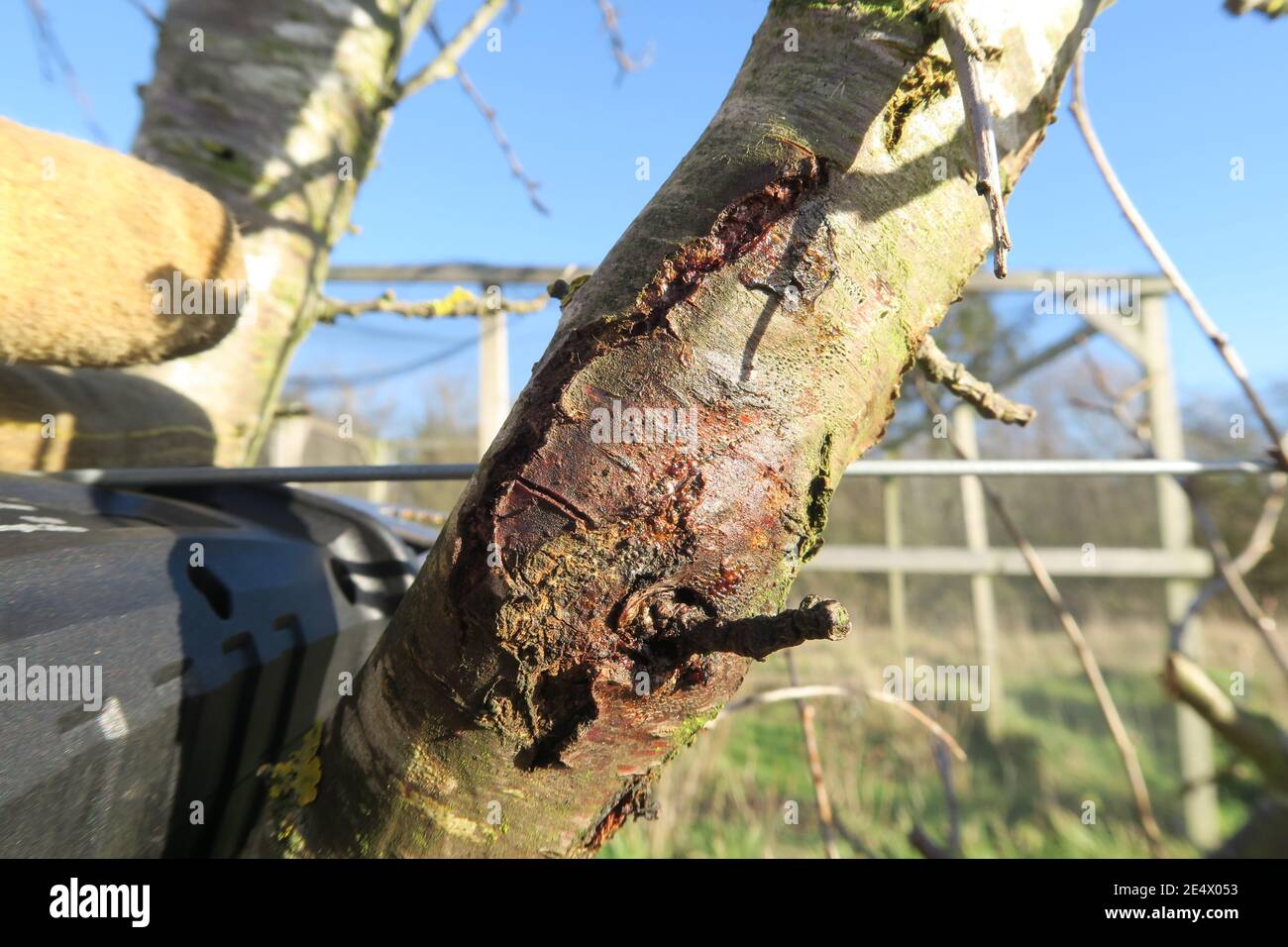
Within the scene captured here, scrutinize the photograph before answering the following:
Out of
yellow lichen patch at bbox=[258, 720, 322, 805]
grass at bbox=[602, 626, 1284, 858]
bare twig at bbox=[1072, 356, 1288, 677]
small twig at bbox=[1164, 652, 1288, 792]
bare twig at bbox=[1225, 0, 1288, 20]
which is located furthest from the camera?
grass at bbox=[602, 626, 1284, 858]

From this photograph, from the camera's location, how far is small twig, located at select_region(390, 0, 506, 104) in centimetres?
141

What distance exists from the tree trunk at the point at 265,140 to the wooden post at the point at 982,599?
9.21 feet

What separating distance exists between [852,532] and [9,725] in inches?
151

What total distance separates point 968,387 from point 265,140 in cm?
107

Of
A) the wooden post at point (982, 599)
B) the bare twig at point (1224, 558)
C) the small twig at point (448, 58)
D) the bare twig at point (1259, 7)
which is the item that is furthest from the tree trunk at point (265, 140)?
the wooden post at point (982, 599)

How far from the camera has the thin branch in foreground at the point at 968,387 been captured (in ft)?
2.14

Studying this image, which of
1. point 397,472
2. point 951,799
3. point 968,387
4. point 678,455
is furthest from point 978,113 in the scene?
point 951,799

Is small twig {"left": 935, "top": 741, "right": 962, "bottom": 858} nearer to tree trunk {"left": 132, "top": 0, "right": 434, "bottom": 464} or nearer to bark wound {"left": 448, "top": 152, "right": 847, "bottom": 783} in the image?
bark wound {"left": 448, "top": 152, "right": 847, "bottom": 783}

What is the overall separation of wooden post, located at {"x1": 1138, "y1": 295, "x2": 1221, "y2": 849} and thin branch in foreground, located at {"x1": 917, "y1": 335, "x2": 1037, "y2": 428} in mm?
2663

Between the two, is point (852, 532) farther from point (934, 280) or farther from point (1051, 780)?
point (934, 280)

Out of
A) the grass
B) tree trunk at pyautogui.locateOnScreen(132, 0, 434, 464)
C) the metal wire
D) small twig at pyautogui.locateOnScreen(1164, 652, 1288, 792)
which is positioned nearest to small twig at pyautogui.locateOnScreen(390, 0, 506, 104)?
tree trunk at pyautogui.locateOnScreen(132, 0, 434, 464)

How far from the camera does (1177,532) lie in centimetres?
329

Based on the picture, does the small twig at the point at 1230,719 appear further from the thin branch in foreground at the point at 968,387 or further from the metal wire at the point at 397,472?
the thin branch in foreground at the point at 968,387
